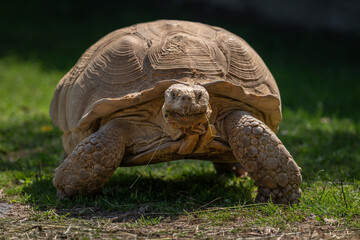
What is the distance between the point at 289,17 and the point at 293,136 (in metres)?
7.19

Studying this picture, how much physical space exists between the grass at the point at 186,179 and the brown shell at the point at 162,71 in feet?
2.28

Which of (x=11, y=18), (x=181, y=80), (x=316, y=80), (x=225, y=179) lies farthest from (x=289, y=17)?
(x=181, y=80)

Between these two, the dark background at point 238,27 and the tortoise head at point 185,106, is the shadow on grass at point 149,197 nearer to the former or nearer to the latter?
the tortoise head at point 185,106

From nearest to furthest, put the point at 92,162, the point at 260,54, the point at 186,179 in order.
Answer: the point at 92,162, the point at 186,179, the point at 260,54

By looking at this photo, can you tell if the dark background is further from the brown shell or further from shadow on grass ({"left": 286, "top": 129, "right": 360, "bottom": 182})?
the brown shell

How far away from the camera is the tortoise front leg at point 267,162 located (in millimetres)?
3707

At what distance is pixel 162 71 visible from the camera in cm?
387

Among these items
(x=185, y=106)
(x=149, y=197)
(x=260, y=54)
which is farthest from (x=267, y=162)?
→ (x=260, y=54)

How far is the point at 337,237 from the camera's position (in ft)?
9.62

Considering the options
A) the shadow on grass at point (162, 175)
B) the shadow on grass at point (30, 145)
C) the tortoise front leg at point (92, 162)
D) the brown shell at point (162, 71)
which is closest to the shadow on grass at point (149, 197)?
the shadow on grass at point (162, 175)

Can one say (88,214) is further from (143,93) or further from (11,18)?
(11,18)

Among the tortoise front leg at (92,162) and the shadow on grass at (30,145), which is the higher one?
the tortoise front leg at (92,162)

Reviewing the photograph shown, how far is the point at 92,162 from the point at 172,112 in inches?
30.4

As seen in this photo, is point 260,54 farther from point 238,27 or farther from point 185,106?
point 185,106
